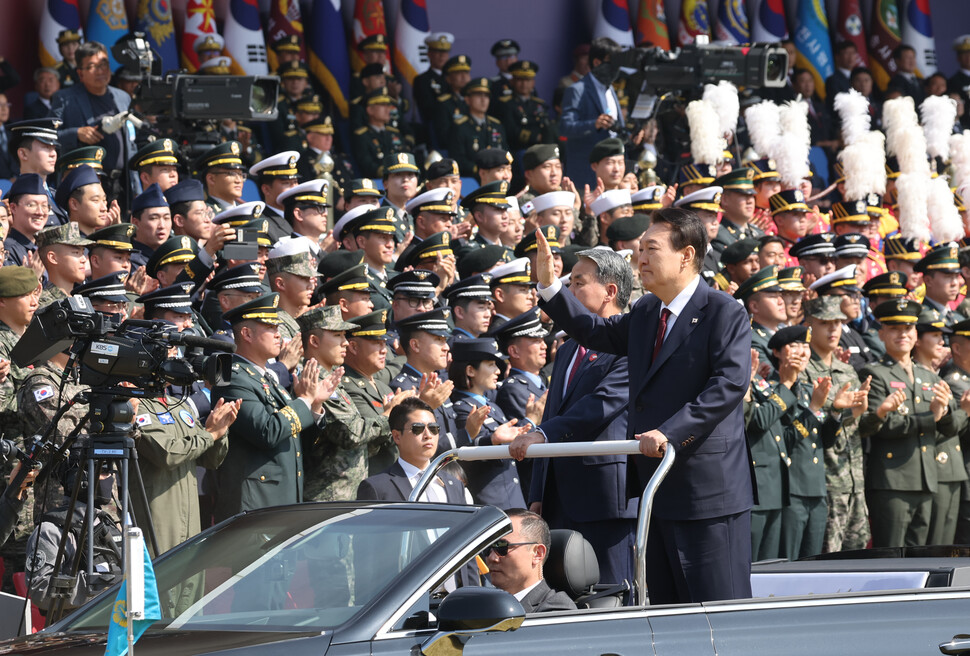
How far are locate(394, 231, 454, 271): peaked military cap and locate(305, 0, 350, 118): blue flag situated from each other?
17.7 ft

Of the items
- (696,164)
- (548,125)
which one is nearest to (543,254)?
(696,164)

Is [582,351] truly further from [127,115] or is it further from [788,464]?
[127,115]

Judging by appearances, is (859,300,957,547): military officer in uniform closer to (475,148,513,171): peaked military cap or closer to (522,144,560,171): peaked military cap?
(522,144,560,171): peaked military cap

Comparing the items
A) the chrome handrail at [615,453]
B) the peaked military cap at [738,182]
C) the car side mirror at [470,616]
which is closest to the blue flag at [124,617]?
the car side mirror at [470,616]

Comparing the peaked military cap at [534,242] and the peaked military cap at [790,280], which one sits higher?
the peaked military cap at [534,242]

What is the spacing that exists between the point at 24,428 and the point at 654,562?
313 centimetres

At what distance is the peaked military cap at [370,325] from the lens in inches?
320

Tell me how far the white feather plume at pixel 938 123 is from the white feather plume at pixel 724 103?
2.76m

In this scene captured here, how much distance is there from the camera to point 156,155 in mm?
9852

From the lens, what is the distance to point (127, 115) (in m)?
9.52

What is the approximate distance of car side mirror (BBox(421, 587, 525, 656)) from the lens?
3.76 m

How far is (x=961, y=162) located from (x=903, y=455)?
18.6ft

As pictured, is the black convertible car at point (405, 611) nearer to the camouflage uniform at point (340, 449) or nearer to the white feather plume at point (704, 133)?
the camouflage uniform at point (340, 449)

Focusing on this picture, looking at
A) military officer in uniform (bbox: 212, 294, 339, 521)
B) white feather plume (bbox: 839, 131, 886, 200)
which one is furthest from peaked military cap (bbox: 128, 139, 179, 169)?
white feather plume (bbox: 839, 131, 886, 200)
